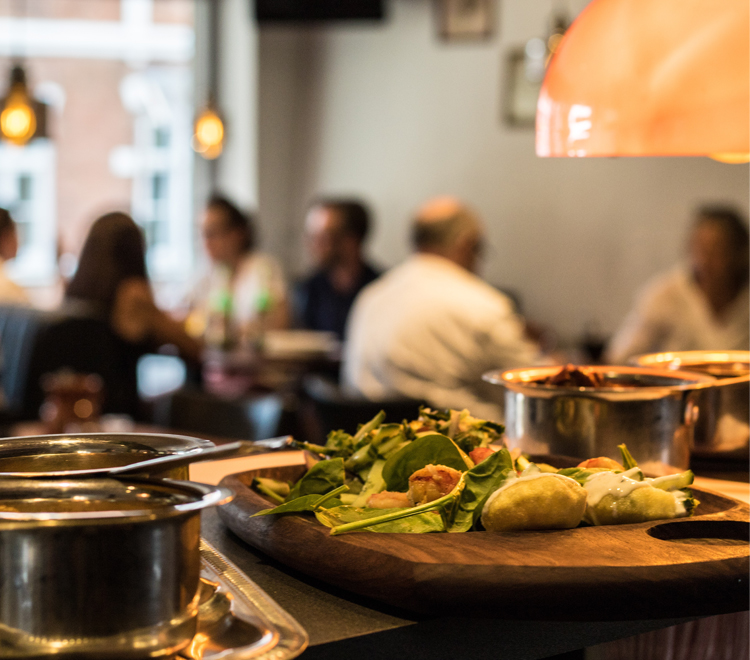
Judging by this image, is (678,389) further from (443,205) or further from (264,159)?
(264,159)

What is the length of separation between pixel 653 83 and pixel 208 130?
5781 mm

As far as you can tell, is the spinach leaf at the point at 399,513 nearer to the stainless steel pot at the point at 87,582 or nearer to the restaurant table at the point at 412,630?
the restaurant table at the point at 412,630

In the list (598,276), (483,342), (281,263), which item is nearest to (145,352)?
(483,342)

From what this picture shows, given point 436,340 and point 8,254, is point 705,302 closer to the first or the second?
point 436,340

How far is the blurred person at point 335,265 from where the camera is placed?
548cm

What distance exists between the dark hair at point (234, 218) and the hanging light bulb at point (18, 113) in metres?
1.05

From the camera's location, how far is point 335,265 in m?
5.64

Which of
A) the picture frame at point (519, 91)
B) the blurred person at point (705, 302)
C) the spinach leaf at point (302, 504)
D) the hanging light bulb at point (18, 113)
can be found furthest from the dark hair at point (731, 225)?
the spinach leaf at point (302, 504)

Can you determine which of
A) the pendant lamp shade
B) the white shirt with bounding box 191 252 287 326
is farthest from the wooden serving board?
the white shirt with bounding box 191 252 287 326

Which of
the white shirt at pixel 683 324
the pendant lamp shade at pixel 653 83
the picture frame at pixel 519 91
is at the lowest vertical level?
the white shirt at pixel 683 324

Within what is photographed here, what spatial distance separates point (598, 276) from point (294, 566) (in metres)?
4.87

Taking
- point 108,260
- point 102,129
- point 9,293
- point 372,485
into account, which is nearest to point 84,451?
point 372,485

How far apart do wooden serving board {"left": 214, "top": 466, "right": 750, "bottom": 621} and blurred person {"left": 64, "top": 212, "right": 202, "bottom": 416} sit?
256 cm

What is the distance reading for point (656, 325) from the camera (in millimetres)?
4195
